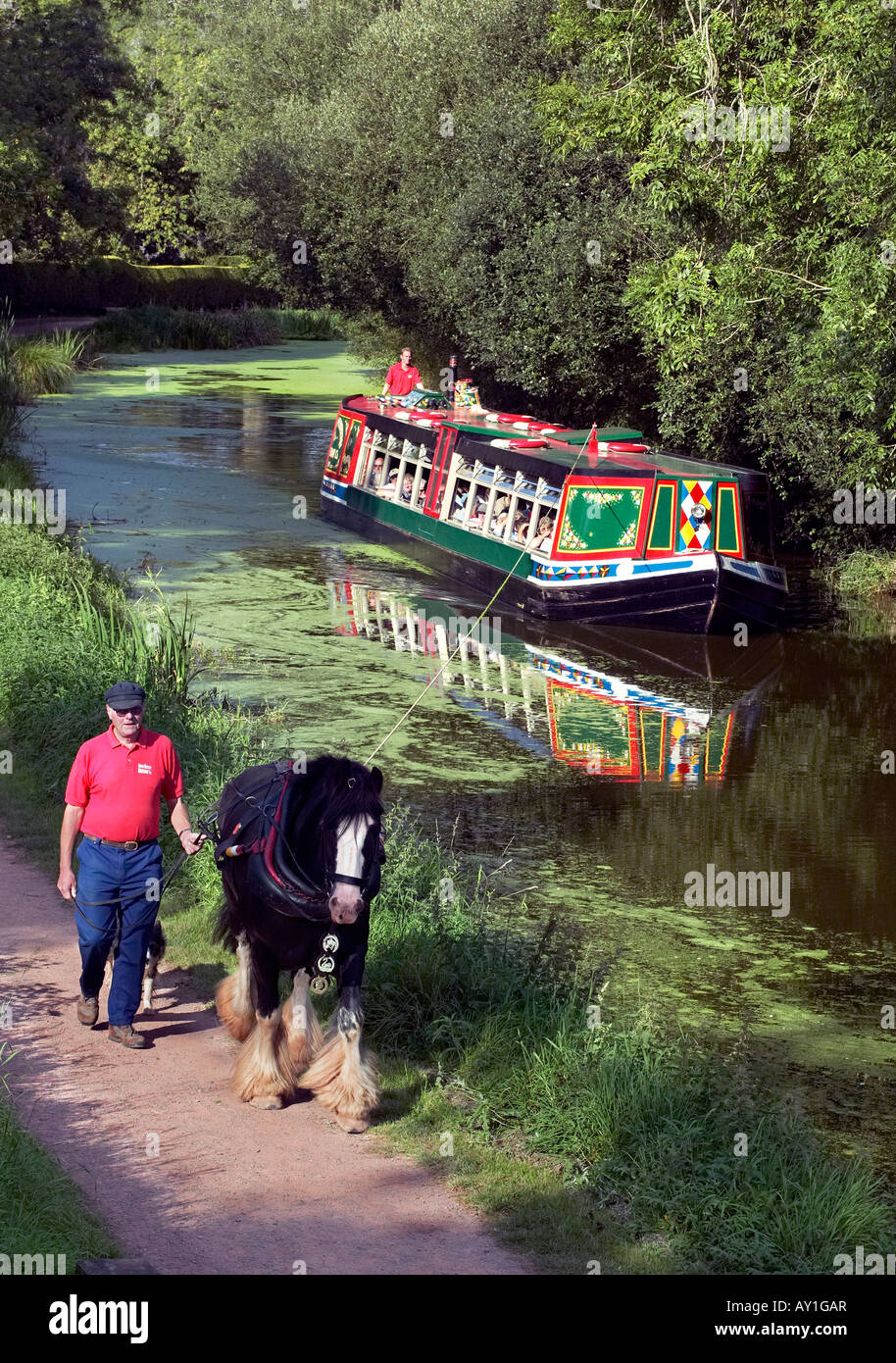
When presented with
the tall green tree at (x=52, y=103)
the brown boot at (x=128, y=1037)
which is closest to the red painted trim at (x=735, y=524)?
the brown boot at (x=128, y=1037)

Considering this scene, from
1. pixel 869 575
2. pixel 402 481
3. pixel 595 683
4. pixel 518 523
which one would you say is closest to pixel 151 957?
pixel 595 683

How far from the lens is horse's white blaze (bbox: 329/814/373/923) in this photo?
19.5ft

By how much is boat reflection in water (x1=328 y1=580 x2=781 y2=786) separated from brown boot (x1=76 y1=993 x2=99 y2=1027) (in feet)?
23.6

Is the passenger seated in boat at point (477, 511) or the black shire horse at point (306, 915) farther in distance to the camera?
the passenger seated in boat at point (477, 511)

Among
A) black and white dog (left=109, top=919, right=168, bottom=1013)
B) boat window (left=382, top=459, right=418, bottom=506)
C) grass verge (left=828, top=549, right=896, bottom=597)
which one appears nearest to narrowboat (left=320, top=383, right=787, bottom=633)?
boat window (left=382, top=459, right=418, bottom=506)

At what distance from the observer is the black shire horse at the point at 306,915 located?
606 cm

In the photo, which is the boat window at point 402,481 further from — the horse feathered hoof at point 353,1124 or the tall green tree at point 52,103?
the horse feathered hoof at point 353,1124

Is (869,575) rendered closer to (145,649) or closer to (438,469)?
(438,469)

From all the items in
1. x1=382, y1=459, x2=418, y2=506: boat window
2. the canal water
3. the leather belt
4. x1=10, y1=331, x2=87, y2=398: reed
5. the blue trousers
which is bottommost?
the canal water

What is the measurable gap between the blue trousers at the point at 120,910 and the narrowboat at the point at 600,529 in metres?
12.2

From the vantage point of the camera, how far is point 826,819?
1302 cm

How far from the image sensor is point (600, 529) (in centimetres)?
1927

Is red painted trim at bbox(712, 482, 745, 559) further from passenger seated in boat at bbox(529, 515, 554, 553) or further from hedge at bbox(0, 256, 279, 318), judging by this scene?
hedge at bbox(0, 256, 279, 318)
